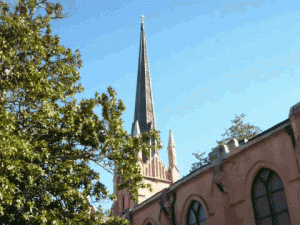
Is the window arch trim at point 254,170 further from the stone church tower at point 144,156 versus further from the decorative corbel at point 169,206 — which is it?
the stone church tower at point 144,156

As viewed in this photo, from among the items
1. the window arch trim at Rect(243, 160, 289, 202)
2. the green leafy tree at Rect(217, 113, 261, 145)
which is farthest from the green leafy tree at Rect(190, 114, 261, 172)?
the window arch trim at Rect(243, 160, 289, 202)

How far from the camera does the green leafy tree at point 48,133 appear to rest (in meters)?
10.6

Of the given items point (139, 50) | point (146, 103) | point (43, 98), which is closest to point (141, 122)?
point (146, 103)

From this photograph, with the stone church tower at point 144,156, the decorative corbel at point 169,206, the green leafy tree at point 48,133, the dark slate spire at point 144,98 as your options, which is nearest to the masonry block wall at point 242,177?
the decorative corbel at point 169,206

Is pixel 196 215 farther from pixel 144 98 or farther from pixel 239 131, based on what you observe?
pixel 144 98

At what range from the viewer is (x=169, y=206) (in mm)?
20016

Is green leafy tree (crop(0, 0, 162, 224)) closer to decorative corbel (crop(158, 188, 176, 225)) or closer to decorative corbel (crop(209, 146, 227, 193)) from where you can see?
decorative corbel (crop(209, 146, 227, 193))

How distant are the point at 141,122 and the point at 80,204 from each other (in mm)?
46243

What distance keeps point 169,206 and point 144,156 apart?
3153cm

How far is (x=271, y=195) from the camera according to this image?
46.4ft

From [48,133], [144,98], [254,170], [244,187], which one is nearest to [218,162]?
[244,187]

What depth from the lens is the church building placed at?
44.2 feet

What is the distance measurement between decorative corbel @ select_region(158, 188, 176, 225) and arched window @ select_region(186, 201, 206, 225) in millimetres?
1140

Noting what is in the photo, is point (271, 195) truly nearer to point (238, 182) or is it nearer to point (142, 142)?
point (238, 182)
